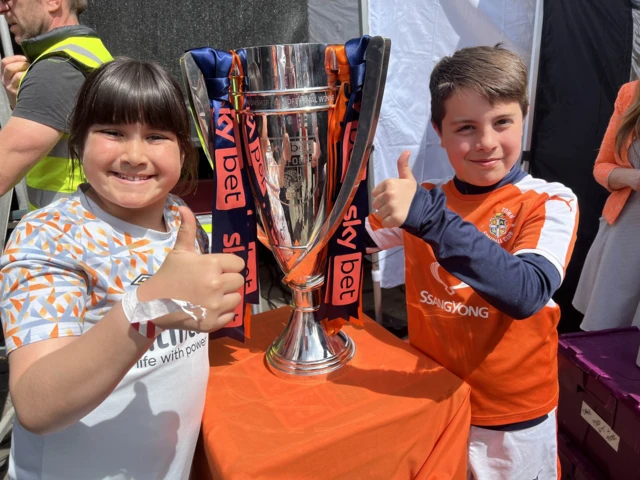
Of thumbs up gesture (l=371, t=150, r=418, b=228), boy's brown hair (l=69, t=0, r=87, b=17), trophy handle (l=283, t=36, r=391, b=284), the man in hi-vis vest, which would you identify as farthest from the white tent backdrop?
thumbs up gesture (l=371, t=150, r=418, b=228)

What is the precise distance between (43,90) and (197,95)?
1.85 feet

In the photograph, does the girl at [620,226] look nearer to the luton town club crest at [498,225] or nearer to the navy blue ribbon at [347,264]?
the luton town club crest at [498,225]

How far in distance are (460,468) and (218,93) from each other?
2.52 feet

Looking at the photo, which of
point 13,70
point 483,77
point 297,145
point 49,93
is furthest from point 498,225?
point 13,70

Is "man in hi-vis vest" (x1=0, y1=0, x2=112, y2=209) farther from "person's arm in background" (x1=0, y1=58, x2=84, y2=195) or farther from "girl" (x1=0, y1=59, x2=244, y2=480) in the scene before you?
"girl" (x1=0, y1=59, x2=244, y2=480)

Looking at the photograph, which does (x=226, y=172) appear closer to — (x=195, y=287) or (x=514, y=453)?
(x=195, y=287)

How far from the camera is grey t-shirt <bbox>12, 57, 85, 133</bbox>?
1092 millimetres

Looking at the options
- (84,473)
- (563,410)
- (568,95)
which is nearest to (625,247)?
(563,410)

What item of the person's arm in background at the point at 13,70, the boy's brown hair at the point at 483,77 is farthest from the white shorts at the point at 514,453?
the person's arm in background at the point at 13,70

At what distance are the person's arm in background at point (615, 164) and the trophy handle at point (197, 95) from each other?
150 centimetres

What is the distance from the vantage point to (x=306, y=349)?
880 mm

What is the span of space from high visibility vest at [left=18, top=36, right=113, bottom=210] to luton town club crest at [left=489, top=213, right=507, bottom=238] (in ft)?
3.10

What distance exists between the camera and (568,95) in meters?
2.42

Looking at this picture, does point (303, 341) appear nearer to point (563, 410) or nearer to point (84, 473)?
point (84, 473)
